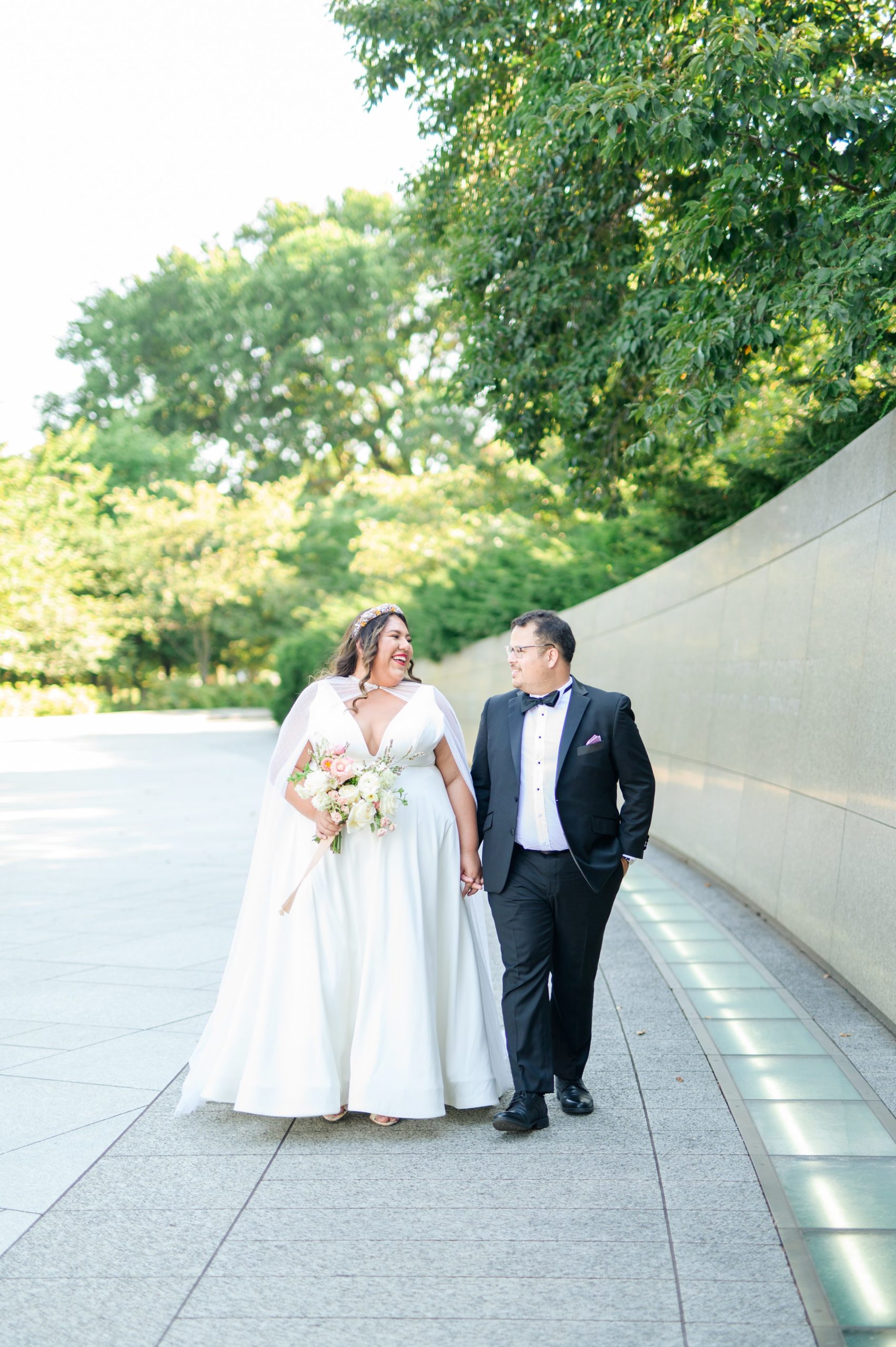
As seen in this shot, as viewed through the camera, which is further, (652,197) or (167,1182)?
(652,197)

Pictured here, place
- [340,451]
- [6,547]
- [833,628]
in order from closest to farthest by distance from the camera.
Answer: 1. [833,628]
2. [6,547]
3. [340,451]

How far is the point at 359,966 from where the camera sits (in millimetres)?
4383

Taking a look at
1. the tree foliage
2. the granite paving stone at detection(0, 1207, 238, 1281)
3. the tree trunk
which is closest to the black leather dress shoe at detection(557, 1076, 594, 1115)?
the granite paving stone at detection(0, 1207, 238, 1281)

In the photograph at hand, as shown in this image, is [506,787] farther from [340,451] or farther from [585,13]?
[340,451]

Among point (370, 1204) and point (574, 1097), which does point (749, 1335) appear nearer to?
point (370, 1204)

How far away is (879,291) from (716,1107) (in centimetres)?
373

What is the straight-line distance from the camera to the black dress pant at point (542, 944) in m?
4.32

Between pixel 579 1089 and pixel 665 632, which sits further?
pixel 665 632

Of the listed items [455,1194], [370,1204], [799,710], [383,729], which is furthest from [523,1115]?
[799,710]

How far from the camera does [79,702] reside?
117 ft

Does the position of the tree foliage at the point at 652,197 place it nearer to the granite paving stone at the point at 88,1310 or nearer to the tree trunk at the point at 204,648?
the granite paving stone at the point at 88,1310

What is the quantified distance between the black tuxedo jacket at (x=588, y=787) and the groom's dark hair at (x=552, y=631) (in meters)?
0.14

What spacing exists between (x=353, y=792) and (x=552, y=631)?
944 mm

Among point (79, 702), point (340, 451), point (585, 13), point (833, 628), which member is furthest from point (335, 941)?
point (340, 451)
